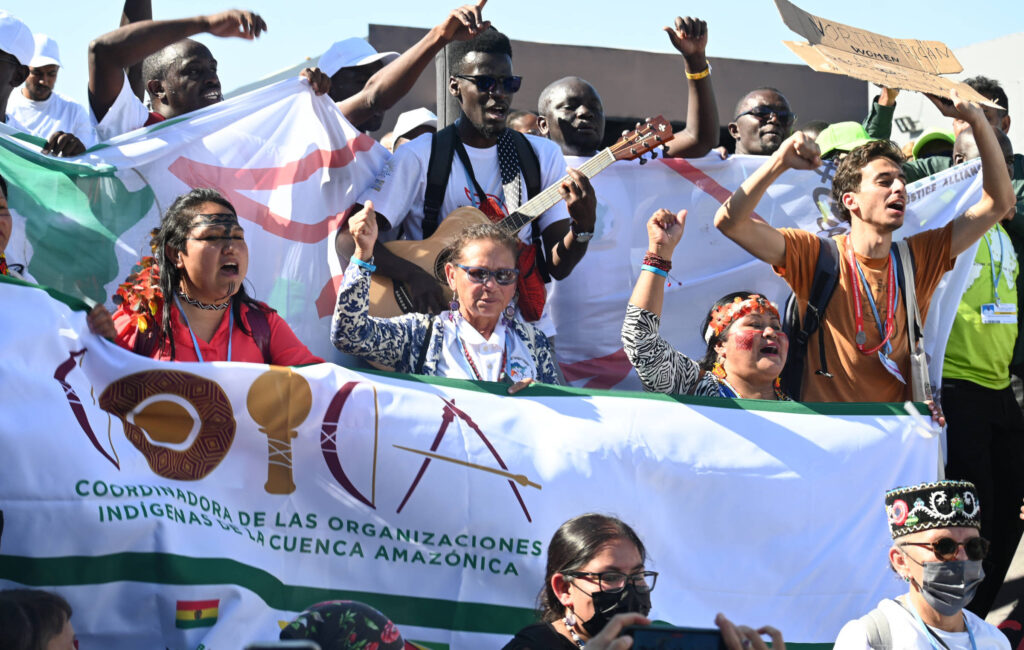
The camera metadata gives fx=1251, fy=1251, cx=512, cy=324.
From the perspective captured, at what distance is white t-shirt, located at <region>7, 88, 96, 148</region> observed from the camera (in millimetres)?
5641

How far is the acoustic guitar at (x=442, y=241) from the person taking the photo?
4.92 m

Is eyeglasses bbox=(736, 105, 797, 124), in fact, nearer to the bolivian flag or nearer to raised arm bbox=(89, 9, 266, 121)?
raised arm bbox=(89, 9, 266, 121)

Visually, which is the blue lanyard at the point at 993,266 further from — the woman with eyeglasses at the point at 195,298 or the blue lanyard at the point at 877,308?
the woman with eyeglasses at the point at 195,298

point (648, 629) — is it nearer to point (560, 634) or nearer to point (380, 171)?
point (560, 634)

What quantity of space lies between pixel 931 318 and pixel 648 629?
3258 mm

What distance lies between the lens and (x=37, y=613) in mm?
2658

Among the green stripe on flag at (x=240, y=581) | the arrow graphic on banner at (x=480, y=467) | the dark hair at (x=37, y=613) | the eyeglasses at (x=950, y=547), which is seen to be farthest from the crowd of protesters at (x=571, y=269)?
the dark hair at (x=37, y=613)

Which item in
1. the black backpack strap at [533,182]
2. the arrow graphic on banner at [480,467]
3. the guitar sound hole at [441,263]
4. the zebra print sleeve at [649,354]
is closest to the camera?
the arrow graphic on banner at [480,467]

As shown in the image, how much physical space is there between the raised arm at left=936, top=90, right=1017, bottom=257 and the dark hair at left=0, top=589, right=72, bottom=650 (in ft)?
12.5

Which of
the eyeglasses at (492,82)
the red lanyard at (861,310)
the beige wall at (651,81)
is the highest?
the beige wall at (651,81)

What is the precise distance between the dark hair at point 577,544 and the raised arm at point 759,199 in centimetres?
196

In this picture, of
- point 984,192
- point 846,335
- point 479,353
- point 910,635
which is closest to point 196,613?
point 479,353

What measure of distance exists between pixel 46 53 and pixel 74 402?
9.59ft

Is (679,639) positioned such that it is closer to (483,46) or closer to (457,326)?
(457,326)
